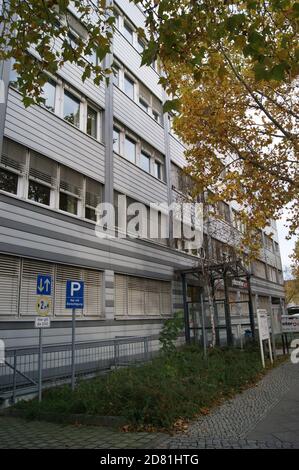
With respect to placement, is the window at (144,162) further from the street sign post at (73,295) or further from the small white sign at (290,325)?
the street sign post at (73,295)

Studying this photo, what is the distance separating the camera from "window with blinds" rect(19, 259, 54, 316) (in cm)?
1139

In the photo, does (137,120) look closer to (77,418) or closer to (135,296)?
(135,296)

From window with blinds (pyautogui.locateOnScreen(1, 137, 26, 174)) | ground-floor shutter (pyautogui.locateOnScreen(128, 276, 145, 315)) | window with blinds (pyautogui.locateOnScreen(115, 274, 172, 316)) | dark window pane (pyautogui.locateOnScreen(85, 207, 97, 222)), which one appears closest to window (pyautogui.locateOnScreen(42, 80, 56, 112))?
window with blinds (pyautogui.locateOnScreen(1, 137, 26, 174))

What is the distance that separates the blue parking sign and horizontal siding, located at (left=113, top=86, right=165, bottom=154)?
973cm

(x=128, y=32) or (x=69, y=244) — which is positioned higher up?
(x=128, y=32)

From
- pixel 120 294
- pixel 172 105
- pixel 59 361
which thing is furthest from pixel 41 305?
pixel 120 294

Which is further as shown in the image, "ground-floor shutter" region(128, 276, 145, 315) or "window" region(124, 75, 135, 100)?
"window" region(124, 75, 135, 100)

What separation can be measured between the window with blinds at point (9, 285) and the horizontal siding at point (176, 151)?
520 inches

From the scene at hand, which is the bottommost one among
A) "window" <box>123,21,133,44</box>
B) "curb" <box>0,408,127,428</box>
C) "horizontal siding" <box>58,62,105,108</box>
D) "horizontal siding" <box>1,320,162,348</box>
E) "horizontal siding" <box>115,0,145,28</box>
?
"curb" <box>0,408,127,428</box>

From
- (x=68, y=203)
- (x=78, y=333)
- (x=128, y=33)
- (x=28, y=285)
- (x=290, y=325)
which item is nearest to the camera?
(x=28, y=285)

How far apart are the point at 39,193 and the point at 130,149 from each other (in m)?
7.15

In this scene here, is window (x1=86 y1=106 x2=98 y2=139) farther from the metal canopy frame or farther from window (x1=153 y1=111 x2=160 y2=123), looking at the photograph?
the metal canopy frame

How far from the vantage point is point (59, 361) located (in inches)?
456
